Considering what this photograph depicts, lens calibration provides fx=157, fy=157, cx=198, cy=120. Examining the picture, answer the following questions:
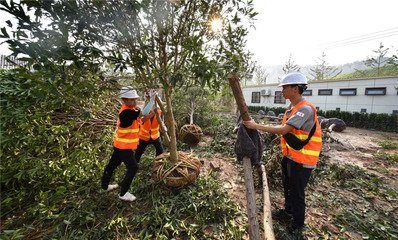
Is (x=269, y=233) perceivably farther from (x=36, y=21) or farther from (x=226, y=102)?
(x=226, y=102)

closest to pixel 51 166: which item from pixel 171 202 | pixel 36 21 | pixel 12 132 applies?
pixel 12 132

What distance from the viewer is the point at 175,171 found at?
3209 mm

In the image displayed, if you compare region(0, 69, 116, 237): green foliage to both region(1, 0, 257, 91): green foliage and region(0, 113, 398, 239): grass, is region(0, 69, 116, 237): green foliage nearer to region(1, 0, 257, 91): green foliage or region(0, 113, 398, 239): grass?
region(0, 113, 398, 239): grass

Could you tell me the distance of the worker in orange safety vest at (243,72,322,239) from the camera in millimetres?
2170

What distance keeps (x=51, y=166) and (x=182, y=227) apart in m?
2.51

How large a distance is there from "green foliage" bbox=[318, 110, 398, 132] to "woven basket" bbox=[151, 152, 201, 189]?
15776 millimetres

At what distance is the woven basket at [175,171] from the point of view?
3064 millimetres

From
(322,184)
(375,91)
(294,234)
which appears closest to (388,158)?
(322,184)

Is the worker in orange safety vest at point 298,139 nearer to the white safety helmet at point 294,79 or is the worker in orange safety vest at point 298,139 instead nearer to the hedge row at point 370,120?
the white safety helmet at point 294,79

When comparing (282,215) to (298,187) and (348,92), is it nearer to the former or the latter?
(298,187)

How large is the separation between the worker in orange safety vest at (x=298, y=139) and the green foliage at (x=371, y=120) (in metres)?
14.8

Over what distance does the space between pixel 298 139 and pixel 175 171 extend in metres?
2.27

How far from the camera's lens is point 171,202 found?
2980 mm

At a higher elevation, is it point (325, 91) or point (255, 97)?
point (325, 91)
